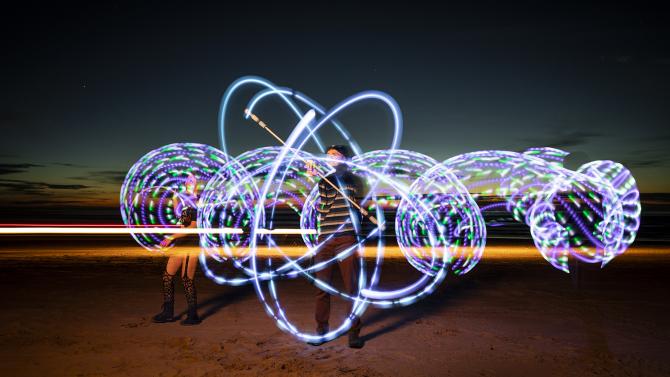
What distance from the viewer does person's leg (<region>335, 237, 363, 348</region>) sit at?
16.9 feet

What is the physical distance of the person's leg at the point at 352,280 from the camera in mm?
5148

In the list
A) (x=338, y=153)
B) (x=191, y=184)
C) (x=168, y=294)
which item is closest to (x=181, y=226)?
(x=191, y=184)

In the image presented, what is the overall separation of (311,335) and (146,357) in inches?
65.9

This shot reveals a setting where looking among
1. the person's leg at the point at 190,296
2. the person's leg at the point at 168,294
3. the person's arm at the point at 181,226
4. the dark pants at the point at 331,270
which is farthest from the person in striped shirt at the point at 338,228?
the person's leg at the point at 168,294

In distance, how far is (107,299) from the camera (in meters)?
7.51

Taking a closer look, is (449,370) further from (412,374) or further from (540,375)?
(540,375)

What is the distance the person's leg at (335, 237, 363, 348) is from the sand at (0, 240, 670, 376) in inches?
4.6

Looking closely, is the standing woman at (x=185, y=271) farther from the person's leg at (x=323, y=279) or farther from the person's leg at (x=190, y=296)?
the person's leg at (x=323, y=279)

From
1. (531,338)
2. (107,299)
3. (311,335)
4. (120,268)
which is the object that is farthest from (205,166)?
(531,338)

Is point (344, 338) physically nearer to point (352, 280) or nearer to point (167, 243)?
point (352, 280)

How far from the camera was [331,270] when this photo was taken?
5.30 meters

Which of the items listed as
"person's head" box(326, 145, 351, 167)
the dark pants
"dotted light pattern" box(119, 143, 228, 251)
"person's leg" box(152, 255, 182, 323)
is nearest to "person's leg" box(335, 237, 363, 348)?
the dark pants

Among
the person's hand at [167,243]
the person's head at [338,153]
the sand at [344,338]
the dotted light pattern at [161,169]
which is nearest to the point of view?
the sand at [344,338]

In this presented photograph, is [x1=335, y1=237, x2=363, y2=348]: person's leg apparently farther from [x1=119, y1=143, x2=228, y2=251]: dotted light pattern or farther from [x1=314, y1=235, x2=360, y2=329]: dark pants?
[x1=119, y1=143, x2=228, y2=251]: dotted light pattern
